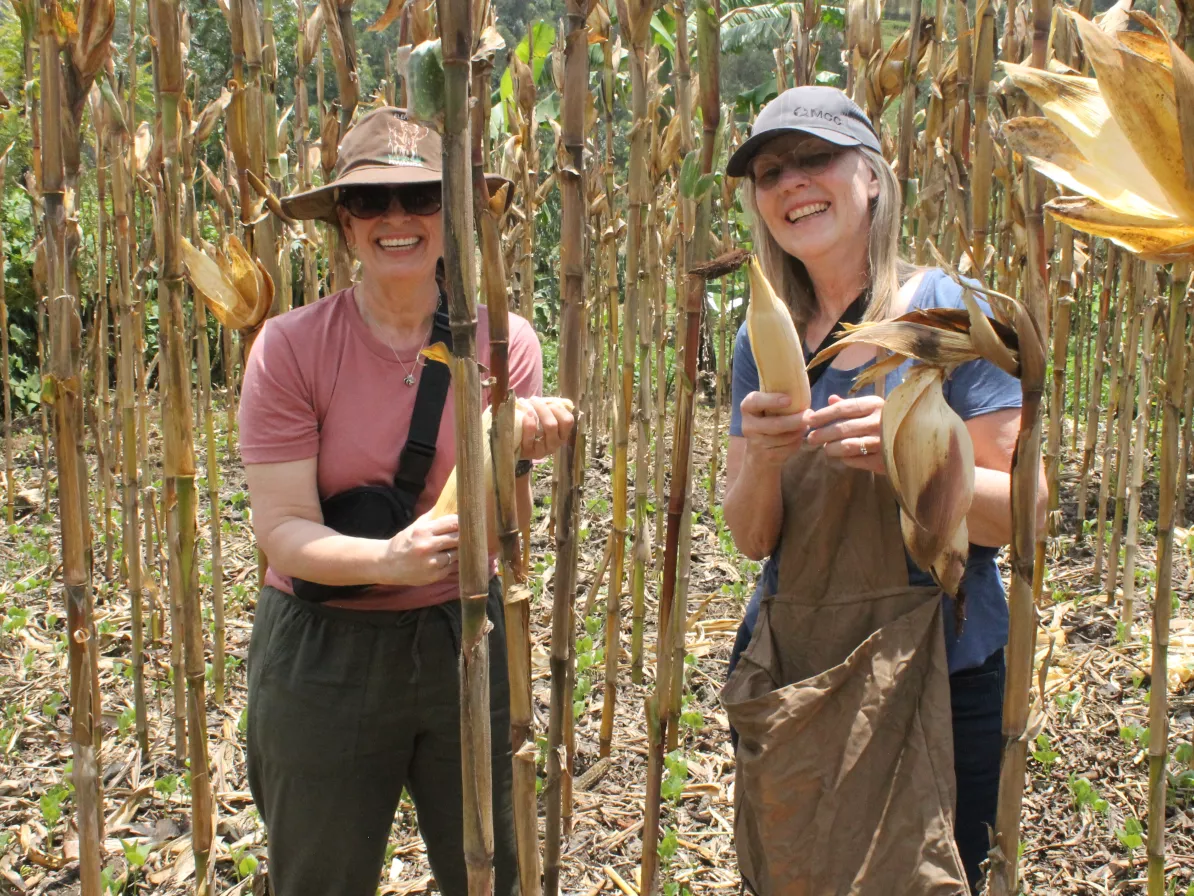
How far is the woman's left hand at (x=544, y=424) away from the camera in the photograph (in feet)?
3.57

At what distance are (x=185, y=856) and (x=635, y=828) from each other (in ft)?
3.32

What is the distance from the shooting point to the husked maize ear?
99cm

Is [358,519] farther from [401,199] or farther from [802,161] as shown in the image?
[802,161]

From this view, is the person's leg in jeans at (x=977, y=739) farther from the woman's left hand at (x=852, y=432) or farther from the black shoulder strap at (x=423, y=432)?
the black shoulder strap at (x=423, y=432)

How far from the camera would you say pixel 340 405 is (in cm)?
142

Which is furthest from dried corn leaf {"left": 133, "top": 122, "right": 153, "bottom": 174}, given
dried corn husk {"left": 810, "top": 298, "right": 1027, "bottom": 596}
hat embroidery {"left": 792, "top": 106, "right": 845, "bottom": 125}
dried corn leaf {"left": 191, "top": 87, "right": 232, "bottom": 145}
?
dried corn husk {"left": 810, "top": 298, "right": 1027, "bottom": 596}

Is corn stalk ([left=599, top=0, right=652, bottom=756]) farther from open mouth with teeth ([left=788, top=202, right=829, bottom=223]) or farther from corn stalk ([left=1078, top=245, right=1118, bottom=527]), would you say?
corn stalk ([left=1078, top=245, right=1118, bottom=527])

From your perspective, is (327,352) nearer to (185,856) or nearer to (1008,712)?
(1008,712)

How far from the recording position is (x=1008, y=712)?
65 centimetres

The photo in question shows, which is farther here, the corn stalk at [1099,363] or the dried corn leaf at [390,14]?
the corn stalk at [1099,363]

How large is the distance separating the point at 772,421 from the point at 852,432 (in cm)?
8

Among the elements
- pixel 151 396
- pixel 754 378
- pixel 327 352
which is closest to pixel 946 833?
pixel 754 378

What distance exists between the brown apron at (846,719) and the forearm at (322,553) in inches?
19.5

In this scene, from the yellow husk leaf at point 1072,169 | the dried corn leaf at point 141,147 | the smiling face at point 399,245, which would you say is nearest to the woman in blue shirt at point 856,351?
the smiling face at point 399,245
